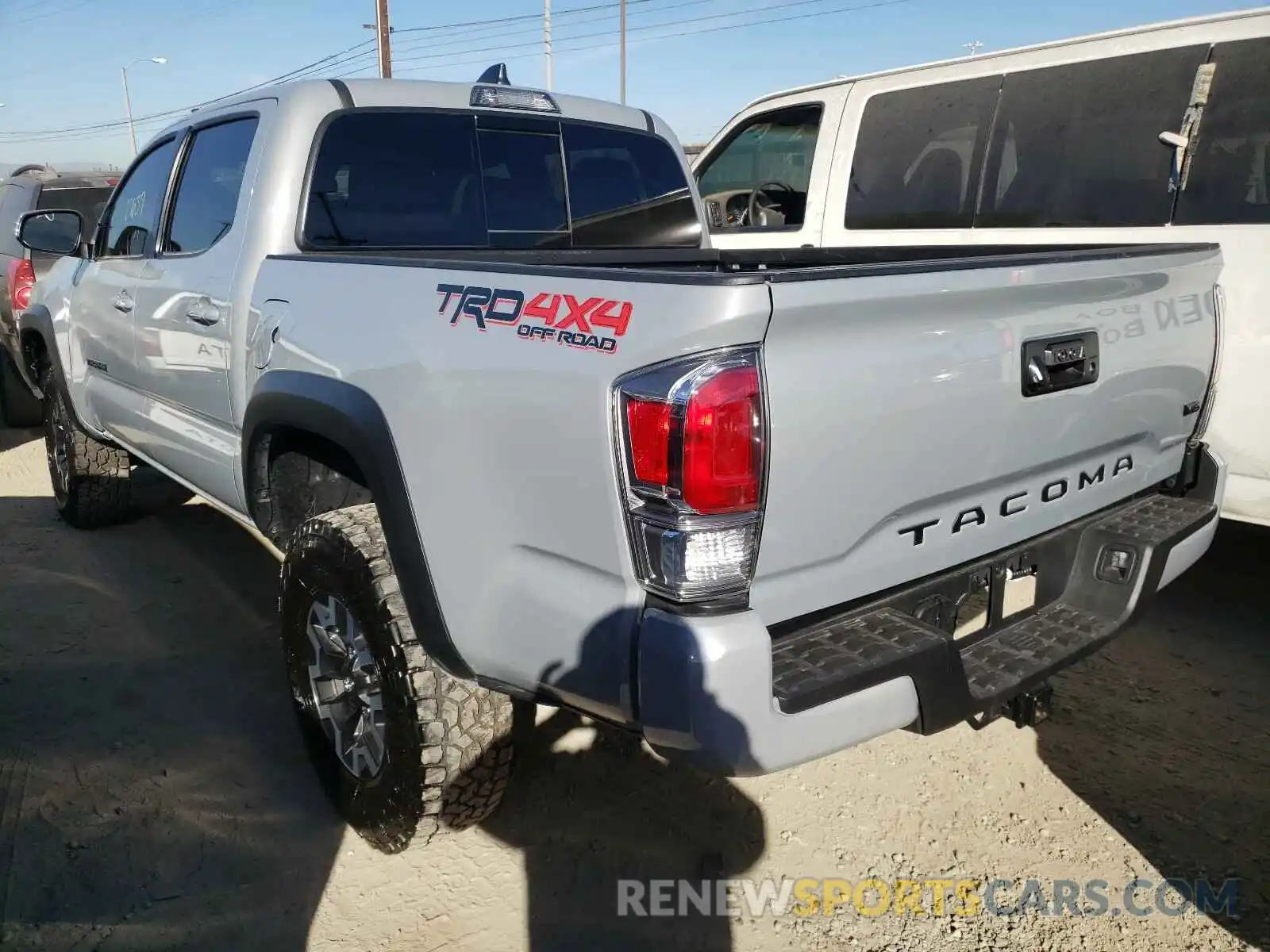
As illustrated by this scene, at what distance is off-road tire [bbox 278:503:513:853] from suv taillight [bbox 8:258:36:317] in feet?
17.0

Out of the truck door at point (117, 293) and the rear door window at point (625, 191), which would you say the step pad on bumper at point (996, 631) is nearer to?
the rear door window at point (625, 191)

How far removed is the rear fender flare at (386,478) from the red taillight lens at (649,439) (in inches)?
26.2

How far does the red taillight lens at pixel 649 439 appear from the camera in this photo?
64.8 inches

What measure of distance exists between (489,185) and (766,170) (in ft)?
8.25

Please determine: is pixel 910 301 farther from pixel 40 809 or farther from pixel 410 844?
pixel 40 809

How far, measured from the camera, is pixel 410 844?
254cm

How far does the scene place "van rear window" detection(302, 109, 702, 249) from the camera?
297 cm

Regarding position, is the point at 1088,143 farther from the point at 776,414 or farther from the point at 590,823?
the point at 590,823

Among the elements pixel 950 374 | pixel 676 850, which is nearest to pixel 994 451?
pixel 950 374

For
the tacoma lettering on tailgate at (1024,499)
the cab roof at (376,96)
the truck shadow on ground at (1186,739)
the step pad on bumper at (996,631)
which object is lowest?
the truck shadow on ground at (1186,739)

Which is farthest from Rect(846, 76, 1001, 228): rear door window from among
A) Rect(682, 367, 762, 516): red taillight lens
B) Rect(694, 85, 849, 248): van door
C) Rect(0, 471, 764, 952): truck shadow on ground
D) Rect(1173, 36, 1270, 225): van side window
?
Rect(682, 367, 762, 516): red taillight lens

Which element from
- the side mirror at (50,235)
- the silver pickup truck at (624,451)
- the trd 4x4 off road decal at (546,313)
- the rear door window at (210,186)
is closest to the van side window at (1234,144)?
the silver pickup truck at (624,451)

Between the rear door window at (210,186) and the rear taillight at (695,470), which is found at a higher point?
the rear door window at (210,186)

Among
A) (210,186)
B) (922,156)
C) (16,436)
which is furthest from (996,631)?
(16,436)
